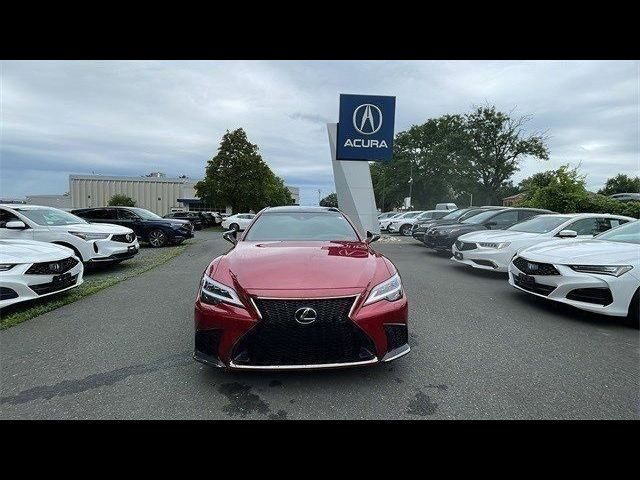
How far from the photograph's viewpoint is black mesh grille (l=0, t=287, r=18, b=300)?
13.0ft

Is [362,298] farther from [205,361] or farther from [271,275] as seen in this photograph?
[205,361]

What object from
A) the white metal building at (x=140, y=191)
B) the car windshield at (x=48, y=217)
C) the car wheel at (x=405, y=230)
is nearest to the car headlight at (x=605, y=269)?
the car windshield at (x=48, y=217)

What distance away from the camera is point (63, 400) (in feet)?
7.83

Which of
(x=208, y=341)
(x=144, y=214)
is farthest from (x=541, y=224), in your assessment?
(x=144, y=214)

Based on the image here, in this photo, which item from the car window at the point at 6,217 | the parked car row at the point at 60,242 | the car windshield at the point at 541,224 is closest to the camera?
the parked car row at the point at 60,242

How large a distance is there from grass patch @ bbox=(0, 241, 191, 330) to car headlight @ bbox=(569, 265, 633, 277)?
22.5 feet

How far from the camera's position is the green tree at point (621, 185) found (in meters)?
52.9

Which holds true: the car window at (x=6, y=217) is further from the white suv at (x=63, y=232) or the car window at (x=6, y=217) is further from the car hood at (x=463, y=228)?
the car hood at (x=463, y=228)

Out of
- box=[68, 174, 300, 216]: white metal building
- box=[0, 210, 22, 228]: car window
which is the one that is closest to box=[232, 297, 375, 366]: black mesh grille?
box=[0, 210, 22, 228]: car window

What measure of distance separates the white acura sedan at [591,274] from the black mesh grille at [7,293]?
6642 mm

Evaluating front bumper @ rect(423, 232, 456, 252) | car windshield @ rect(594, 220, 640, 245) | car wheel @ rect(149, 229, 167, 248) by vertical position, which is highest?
car windshield @ rect(594, 220, 640, 245)

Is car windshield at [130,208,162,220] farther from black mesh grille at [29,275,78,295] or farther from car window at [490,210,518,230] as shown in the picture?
car window at [490,210,518,230]

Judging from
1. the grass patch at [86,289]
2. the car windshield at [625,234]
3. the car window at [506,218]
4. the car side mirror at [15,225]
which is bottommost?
the grass patch at [86,289]
